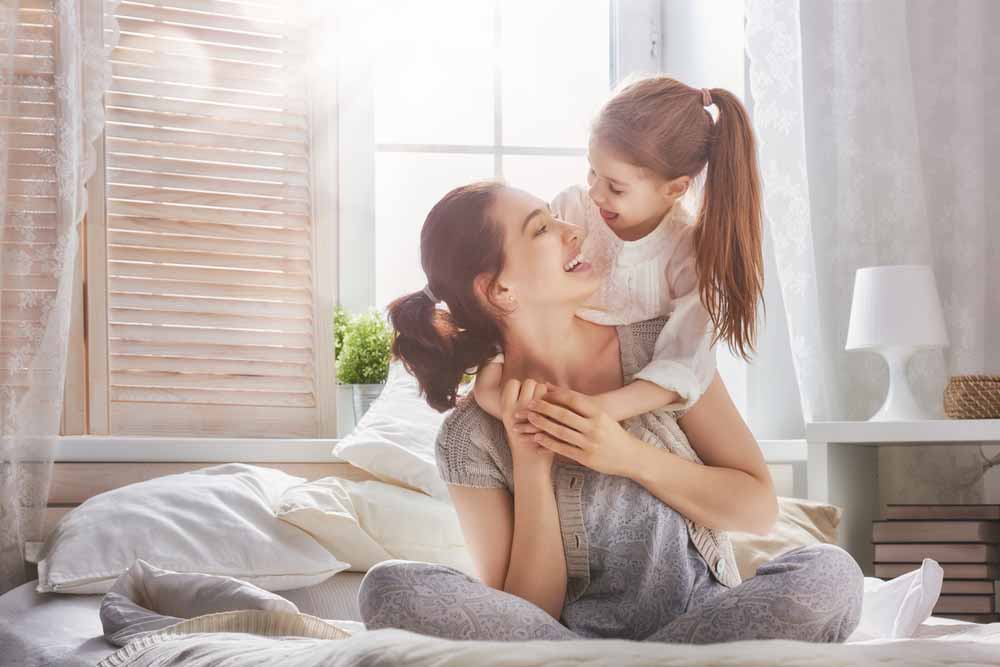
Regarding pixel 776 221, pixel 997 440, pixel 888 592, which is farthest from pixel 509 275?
pixel 776 221

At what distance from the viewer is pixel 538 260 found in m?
0.95

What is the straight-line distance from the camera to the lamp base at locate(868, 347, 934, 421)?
7.05 ft

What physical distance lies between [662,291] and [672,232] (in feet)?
0.18

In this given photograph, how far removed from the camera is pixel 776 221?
7.66ft

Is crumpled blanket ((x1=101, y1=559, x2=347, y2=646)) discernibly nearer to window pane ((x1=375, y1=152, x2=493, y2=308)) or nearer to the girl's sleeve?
the girl's sleeve

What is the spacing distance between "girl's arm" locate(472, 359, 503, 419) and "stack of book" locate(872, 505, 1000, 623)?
1268 mm

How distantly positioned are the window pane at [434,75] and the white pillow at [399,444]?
2.66 ft

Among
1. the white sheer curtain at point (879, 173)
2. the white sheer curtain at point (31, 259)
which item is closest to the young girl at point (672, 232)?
the white sheer curtain at point (31, 259)

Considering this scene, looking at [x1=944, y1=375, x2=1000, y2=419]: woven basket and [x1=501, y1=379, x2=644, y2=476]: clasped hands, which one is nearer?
[x1=501, y1=379, x2=644, y2=476]: clasped hands

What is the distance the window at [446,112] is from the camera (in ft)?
8.39

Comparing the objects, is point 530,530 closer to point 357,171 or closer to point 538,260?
point 538,260

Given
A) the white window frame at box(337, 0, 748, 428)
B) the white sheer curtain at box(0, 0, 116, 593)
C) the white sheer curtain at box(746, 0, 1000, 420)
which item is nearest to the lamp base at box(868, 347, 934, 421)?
the white sheer curtain at box(746, 0, 1000, 420)

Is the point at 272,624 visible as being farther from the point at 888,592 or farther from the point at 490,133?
the point at 490,133

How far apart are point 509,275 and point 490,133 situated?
1.75 meters
